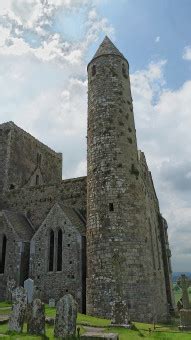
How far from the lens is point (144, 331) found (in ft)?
47.3

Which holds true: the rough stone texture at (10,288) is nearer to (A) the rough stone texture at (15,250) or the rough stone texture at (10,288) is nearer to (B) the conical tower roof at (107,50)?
(A) the rough stone texture at (15,250)

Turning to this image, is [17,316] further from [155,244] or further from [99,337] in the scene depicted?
[155,244]

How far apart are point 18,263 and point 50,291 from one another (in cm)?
334

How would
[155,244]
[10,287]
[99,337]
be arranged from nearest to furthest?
[99,337], [10,287], [155,244]

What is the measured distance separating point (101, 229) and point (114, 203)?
5.95 feet

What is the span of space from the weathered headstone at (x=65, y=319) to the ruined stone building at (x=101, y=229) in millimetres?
3388

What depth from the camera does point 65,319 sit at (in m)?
11.7

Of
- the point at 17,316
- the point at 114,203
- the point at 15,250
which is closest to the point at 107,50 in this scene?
the point at 114,203

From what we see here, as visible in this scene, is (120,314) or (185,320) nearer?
(120,314)

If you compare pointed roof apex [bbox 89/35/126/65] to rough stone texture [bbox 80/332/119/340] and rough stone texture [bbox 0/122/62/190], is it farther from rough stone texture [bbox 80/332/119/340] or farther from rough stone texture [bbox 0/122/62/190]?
rough stone texture [bbox 80/332/119/340]

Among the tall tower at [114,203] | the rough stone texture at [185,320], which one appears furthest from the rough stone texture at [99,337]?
the rough stone texture at [185,320]

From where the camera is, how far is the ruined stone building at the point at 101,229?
1941cm

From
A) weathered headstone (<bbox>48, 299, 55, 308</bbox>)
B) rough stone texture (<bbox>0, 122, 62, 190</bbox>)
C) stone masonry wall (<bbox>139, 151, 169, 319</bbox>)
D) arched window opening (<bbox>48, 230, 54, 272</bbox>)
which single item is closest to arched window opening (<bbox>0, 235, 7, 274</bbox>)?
arched window opening (<bbox>48, 230, 54, 272</bbox>)

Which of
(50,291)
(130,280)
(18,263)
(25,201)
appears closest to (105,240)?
(130,280)
